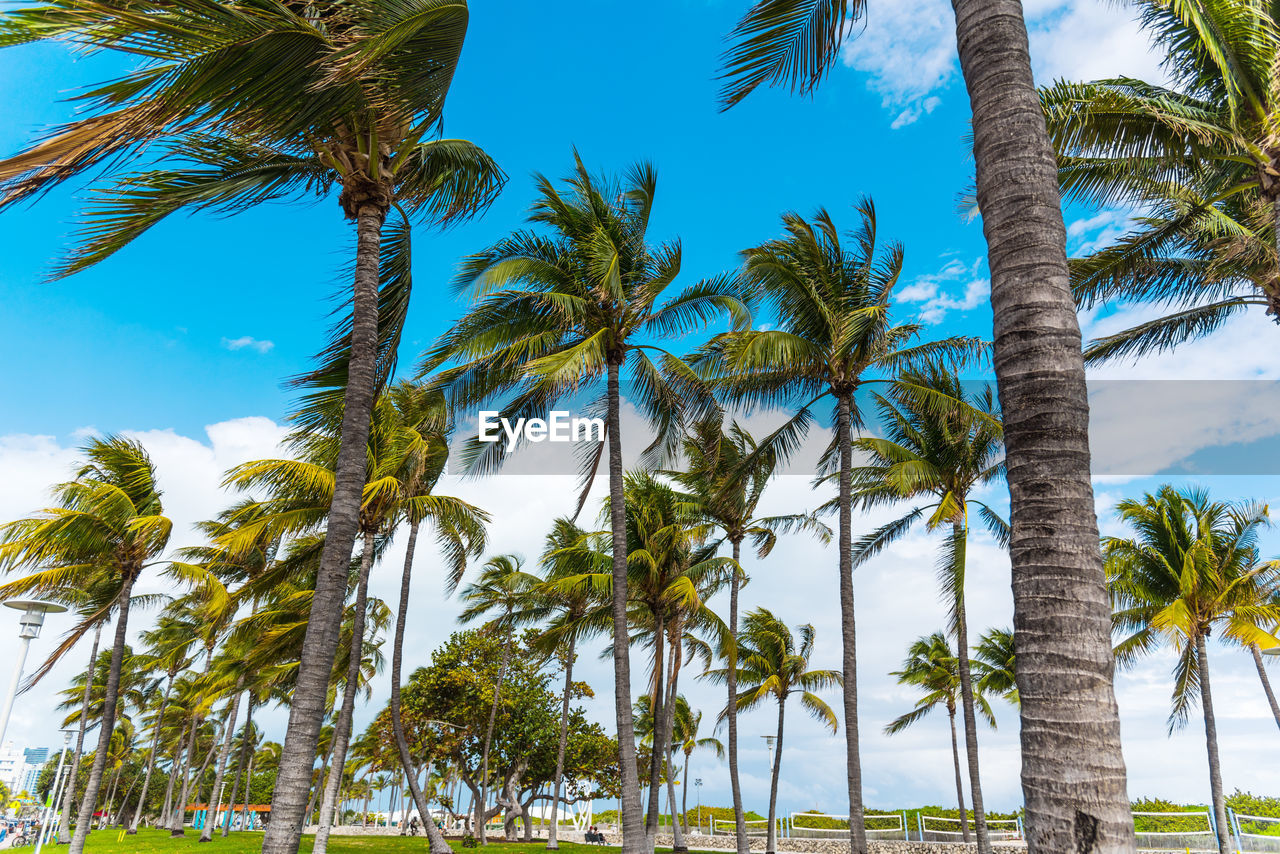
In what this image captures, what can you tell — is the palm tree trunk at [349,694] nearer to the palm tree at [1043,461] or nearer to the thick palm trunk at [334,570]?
the thick palm trunk at [334,570]

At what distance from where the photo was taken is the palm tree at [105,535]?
17.0m

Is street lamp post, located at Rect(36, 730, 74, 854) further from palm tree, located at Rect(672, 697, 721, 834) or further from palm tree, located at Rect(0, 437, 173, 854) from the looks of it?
palm tree, located at Rect(672, 697, 721, 834)

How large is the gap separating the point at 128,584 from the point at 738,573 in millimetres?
16218

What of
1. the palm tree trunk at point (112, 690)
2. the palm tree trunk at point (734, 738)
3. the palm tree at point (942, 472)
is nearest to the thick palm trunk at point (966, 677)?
the palm tree at point (942, 472)

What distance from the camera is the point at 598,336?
1328 cm

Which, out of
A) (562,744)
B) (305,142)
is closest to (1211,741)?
(562,744)

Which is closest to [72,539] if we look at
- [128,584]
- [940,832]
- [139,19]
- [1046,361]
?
[128,584]

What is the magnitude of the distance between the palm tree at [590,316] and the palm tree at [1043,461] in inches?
382

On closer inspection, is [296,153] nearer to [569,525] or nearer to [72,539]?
[72,539]

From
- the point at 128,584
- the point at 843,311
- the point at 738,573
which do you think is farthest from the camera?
the point at 738,573

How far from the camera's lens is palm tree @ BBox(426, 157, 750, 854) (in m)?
14.0

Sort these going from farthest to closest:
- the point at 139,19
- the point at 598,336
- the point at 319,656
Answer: the point at 598,336, the point at 319,656, the point at 139,19

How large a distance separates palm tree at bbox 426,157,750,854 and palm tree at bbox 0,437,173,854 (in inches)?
373

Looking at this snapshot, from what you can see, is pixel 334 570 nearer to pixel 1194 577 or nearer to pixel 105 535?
pixel 105 535
